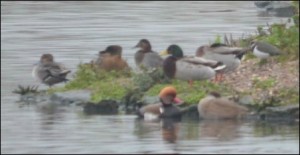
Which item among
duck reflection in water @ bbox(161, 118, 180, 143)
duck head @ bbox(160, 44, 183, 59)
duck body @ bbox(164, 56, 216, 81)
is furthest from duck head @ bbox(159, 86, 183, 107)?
duck head @ bbox(160, 44, 183, 59)

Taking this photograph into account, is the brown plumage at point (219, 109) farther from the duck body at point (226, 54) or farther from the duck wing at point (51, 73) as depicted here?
the duck wing at point (51, 73)

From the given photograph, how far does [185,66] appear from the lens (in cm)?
2639

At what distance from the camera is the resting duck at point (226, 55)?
2684cm

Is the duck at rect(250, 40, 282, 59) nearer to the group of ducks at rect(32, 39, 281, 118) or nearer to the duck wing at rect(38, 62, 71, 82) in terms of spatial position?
the group of ducks at rect(32, 39, 281, 118)

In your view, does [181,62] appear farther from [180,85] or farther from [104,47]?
[104,47]

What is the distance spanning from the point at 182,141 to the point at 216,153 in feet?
4.69

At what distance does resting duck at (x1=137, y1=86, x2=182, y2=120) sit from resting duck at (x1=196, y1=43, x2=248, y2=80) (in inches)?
60.8

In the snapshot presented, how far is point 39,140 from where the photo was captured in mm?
23281

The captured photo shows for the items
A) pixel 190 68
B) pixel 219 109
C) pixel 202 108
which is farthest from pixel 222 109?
pixel 190 68

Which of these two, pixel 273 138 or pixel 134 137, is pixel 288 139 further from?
pixel 134 137

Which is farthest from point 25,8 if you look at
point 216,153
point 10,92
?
→ point 216,153

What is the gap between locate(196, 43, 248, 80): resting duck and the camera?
26844mm

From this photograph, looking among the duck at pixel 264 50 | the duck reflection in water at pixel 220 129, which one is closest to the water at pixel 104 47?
the duck reflection in water at pixel 220 129

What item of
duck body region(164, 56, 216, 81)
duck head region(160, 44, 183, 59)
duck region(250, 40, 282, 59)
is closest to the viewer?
duck body region(164, 56, 216, 81)
